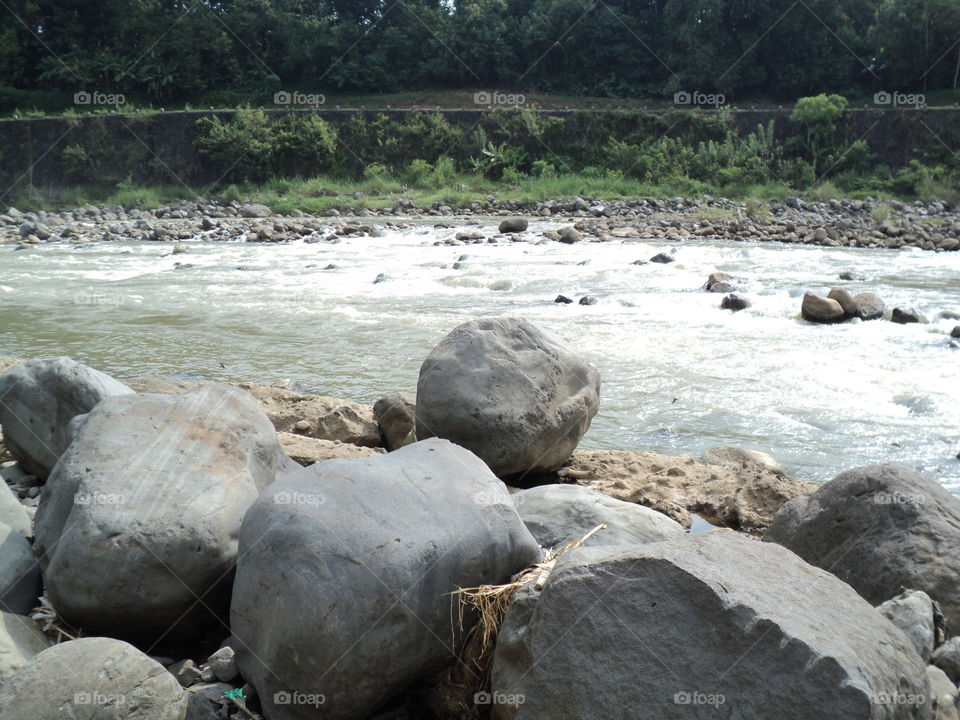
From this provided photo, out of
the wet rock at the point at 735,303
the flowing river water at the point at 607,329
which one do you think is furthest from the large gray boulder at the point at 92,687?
the wet rock at the point at 735,303

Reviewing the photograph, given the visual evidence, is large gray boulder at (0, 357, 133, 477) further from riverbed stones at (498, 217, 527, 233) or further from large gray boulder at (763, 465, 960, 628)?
riverbed stones at (498, 217, 527, 233)

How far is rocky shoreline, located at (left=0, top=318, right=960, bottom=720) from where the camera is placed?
2.54m

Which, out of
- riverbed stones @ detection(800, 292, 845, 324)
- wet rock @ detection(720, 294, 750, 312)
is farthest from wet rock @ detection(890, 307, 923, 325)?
wet rock @ detection(720, 294, 750, 312)

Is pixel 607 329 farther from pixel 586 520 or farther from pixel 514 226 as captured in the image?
pixel 514 226

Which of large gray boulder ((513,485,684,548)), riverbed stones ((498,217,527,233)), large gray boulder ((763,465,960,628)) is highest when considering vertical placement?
large gray boulder ((763,465,960,628))

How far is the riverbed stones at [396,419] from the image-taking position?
252 inches

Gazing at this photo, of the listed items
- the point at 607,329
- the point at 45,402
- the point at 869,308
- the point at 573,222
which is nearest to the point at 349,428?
the point at 45,402

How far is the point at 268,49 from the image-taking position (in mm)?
47062

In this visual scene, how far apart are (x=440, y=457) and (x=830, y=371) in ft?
22.4

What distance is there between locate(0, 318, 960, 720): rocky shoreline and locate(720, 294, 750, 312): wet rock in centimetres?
900

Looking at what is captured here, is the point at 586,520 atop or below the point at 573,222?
atop

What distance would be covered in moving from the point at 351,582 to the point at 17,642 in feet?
4.02

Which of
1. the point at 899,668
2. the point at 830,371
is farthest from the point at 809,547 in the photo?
the point at 830,371

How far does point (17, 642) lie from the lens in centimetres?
315
